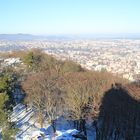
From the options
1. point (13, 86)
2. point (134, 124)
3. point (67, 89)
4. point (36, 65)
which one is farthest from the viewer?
point (36, 65)

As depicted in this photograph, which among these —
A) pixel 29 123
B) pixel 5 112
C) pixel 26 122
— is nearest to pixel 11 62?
pixel 26 122

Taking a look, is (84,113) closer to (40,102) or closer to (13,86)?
(40,102)

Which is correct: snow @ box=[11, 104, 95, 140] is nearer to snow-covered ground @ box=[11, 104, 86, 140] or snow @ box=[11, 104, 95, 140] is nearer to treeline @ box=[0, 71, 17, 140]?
snow-covered ground @ box=[11, 104, 86, 140]

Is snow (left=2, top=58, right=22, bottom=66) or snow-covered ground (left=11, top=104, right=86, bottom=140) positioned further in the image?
snow (left=2, top=58, right=22, bottom=66)

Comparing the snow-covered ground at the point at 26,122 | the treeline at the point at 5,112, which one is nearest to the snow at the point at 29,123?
the snow-covered ground at the point at 26,122

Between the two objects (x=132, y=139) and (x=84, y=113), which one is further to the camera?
(x=84, y=113)

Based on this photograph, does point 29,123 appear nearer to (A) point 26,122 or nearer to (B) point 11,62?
(A) point 26,122

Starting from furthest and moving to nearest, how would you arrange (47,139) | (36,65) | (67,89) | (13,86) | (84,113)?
(36,65) < (13,86) < (67,89) < (84,113) < (47,139)

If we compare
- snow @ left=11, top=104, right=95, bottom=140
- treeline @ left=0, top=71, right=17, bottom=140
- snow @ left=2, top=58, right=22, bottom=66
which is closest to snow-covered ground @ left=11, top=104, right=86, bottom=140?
snow @ left=11, top=104, right=95, bottom=140

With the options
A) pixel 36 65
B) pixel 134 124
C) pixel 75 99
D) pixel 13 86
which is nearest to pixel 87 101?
pixel 75 99

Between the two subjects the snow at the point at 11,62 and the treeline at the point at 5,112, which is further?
the snow at the point at 11,62

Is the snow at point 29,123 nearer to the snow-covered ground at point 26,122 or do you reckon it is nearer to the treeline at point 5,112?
the snow-covered ground at point 26,122
